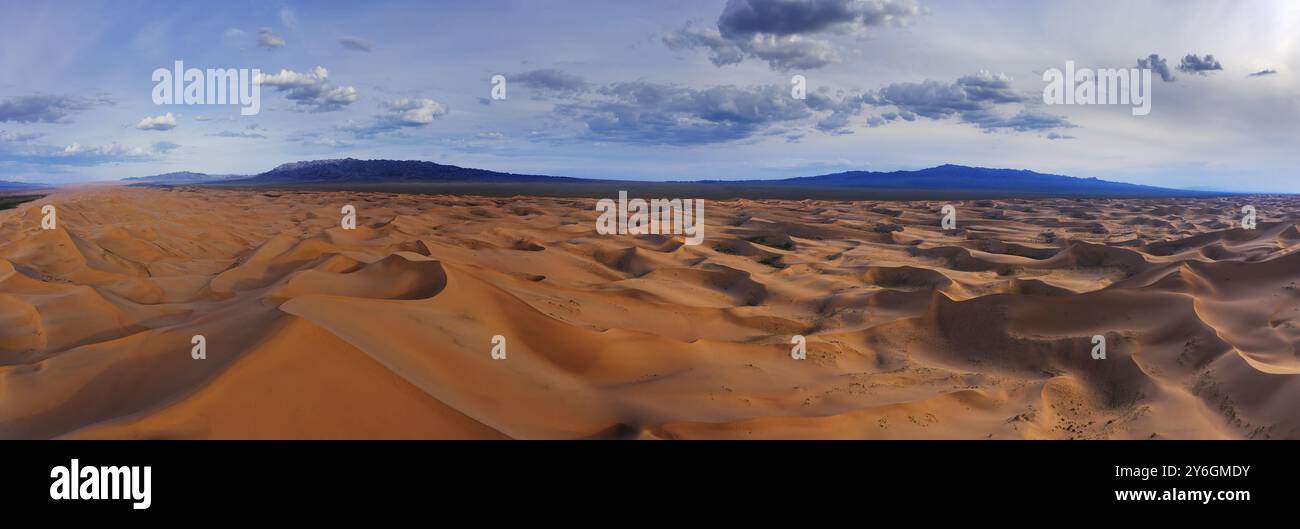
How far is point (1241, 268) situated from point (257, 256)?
45.8ft

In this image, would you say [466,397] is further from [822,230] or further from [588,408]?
[822,230]

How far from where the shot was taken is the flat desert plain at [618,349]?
12.4 ft

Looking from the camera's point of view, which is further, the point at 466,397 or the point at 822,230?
the point at 822,230

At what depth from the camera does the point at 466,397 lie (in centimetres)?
405

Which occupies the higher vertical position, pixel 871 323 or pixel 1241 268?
pixel 1241 268

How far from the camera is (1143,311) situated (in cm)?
710

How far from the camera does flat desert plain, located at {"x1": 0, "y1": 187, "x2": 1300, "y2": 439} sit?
378 cm

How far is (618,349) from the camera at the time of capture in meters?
5.43

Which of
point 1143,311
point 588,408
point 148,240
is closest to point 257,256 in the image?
point 148,240
